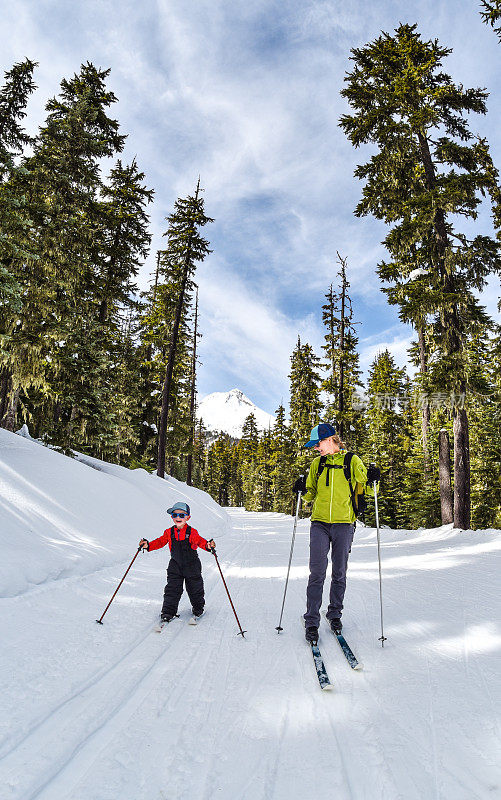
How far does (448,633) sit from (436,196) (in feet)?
41.3

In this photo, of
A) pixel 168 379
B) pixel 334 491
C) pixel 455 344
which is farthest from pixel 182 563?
pixel 168 379

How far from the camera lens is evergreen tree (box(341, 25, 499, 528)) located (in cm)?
1197

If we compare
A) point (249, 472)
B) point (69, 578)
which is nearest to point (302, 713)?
point (69, 578)

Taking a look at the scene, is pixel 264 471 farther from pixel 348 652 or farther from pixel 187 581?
pixel 348 652

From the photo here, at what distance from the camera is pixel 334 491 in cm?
461

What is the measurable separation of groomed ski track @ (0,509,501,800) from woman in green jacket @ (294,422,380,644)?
422mm

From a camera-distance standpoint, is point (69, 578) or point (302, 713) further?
point (69, 578)

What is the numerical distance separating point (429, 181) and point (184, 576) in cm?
1502

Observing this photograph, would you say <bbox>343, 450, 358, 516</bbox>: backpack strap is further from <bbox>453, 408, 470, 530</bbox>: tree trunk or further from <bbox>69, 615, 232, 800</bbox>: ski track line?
<bbox>453, 408, 470, 530</bbox>: tree trunk

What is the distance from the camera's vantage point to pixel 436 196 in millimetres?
12109

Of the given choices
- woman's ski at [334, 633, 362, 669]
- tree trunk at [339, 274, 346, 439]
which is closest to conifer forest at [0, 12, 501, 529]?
tree trunk at [339, 274, 346, 439]

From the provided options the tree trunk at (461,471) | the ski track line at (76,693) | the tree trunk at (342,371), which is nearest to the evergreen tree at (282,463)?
the tree trunk at (342,371)

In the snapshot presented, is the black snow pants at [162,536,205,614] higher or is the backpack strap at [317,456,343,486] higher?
the backpack strap at [317,456,343,486]

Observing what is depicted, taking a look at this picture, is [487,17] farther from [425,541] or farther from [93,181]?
[425,541]
